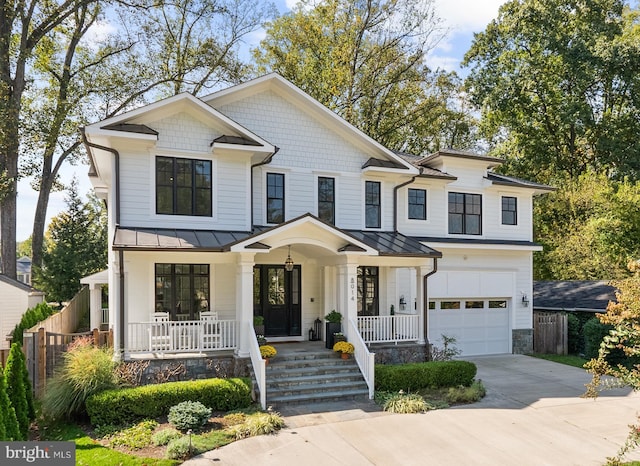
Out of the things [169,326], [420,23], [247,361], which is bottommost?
[247,361]

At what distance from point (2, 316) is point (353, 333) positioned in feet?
48.0

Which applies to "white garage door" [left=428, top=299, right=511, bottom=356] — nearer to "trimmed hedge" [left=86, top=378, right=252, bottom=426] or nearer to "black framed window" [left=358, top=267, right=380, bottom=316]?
"black framed window" [left=358, top=267, right=380, bottom=316]

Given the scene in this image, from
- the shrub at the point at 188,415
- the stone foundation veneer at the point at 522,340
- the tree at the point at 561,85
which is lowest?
the stone foundation veneer at the point at 522,340

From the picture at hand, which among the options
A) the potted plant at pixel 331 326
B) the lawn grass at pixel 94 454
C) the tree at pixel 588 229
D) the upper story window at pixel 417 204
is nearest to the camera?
Answer: the lawn grass at pixel 94 454

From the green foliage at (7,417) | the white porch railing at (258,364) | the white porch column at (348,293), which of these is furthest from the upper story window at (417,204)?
the green foliage at (7,417)

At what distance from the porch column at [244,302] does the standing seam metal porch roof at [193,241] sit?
1.61 ft

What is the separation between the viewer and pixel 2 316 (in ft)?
60.1

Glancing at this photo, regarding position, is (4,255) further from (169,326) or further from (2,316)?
(169,326)

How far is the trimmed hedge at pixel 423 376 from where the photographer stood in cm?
1152

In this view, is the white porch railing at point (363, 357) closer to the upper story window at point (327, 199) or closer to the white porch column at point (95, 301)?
the upper story window at point (327, 199)

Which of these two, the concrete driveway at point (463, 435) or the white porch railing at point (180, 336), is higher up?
the white porch railing at point (180, 336)

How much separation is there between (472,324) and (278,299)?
25.0 feet

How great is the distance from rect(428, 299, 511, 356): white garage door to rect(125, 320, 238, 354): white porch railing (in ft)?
25.7

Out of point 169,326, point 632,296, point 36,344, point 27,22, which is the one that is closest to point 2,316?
point 36,344
